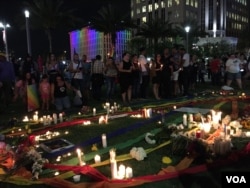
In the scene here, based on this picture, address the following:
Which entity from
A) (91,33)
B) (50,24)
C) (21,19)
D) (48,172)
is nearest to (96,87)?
(48,172)

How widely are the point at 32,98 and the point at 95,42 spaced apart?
109 metres

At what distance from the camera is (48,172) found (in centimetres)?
595

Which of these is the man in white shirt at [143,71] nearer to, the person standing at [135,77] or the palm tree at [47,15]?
the person standing at [135,77]

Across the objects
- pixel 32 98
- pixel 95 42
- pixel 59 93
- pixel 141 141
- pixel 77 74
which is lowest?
pixel 141 141

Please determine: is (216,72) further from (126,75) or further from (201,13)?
(201,13)

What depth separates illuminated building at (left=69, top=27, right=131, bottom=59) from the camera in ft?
360

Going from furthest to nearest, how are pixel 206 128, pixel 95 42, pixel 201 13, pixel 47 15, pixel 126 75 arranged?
pixel 95 42, pixel 201 13, pixel 47 15, pixel 126 75, pixel 206 128

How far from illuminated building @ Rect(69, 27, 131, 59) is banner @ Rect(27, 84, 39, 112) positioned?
90.8 metres

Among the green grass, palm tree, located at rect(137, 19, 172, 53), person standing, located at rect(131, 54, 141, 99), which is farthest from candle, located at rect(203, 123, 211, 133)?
palm tree, located at rect(137, 19, 172, 53)

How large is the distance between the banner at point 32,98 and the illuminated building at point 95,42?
90796mm

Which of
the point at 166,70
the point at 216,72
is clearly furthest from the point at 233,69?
the point at 166,70

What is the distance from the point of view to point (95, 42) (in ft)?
395

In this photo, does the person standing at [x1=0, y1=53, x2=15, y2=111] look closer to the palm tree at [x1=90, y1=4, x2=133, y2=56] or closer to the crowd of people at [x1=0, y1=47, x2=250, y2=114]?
the crowd of people at [x1=0, y1=47, x2=250, y2=114]

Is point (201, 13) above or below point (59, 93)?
above
